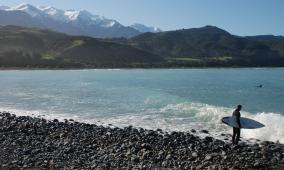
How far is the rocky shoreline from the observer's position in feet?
63.7

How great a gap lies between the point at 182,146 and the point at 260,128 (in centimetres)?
871

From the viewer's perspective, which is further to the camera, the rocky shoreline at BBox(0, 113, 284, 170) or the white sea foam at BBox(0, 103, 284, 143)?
the white sea foam at BBox(0, 103, 284, 143)

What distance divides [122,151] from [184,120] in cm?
1681

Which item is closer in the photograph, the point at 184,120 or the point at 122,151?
the point at 122,151

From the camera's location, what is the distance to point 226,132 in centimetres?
3125

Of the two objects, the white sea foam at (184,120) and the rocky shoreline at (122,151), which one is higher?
the rocky shoreline at (122,151)

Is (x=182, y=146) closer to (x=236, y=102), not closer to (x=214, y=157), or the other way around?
(x=214, y=157)

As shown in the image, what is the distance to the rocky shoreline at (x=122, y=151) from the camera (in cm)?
1941

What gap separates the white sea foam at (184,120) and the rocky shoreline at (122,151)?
411cm

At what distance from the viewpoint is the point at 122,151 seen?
22266 mm

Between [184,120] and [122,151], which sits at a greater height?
[122,151]

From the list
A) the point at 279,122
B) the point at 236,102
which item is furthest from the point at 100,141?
the point at 236,102

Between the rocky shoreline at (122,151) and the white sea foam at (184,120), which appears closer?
the rocky shoreline at (122,151)

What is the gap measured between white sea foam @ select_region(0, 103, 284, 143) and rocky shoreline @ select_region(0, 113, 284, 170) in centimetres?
411
